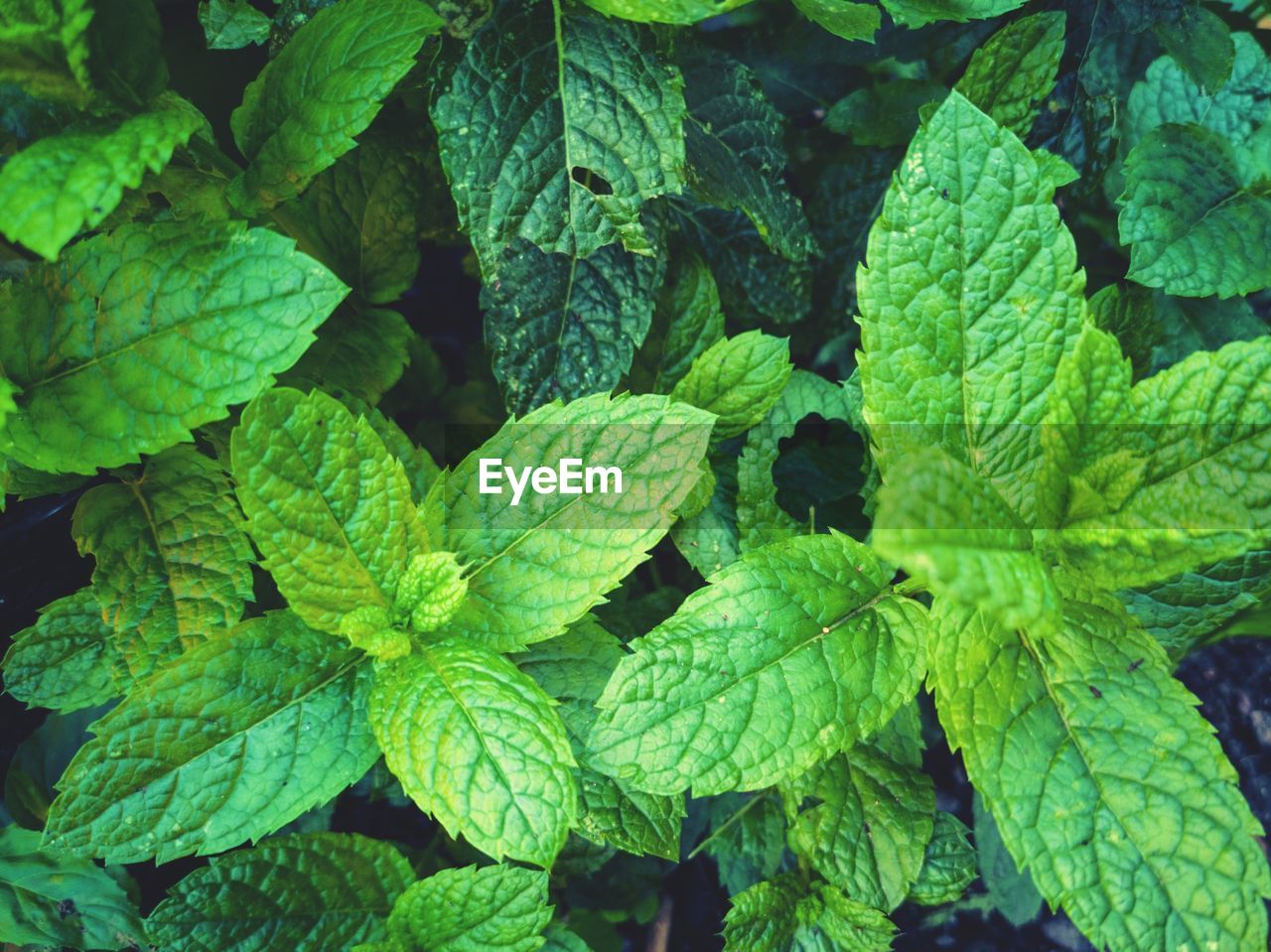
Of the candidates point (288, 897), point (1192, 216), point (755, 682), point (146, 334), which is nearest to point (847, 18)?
point (1192, 216)

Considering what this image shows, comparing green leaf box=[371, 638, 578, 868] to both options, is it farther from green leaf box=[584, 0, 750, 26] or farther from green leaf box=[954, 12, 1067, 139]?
green leaf box=[954, 12, 1067, 139]

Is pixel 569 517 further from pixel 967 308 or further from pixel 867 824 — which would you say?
pixel 867 824

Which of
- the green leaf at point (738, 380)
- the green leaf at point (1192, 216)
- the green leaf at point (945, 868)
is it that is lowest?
the green leaf at point (945, 868)

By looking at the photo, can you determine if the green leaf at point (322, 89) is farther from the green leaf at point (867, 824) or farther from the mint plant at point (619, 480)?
the green leaf at point (867, 824)

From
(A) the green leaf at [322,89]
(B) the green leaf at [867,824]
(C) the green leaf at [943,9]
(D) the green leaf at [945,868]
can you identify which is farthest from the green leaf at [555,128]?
(D) the green leaf at [945,868]

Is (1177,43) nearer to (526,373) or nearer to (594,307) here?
(594,307)

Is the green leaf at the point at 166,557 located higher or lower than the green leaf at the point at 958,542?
lower

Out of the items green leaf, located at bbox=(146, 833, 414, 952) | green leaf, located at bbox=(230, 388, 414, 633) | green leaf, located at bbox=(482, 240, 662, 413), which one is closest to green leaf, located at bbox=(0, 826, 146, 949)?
green leaf, located at bbox=(146, 833, 414, 952)
